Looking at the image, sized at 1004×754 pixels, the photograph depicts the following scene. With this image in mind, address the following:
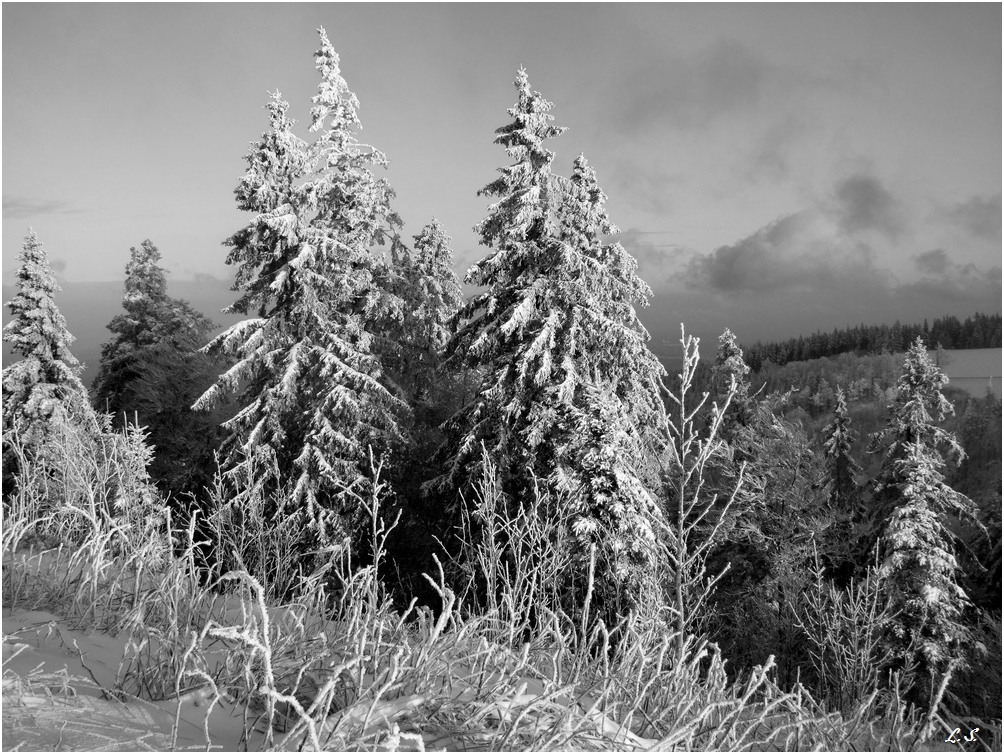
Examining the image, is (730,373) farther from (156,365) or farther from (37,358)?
(37,358)

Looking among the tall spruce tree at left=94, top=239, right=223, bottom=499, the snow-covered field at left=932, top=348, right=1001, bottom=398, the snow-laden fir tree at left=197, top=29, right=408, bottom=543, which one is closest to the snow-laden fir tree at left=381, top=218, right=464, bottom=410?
the snow-laden fir tree at left=197, top=29, right=408, bottom=543

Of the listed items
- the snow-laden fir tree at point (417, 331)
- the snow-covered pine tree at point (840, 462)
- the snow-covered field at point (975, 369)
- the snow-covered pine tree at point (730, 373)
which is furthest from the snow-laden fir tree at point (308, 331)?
the snow-covered field at point (975, 369)

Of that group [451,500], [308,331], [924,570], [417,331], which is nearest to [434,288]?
[417,331]

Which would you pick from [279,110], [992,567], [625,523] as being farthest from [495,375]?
[992,567]

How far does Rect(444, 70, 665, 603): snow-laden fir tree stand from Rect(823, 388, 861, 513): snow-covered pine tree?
47.2 feet

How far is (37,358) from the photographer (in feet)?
65.2

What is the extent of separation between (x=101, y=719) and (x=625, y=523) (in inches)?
400

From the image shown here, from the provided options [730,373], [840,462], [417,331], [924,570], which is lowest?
[924,570]

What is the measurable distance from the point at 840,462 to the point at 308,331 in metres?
22.5

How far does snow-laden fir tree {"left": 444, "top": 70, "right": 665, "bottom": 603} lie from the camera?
11.5m

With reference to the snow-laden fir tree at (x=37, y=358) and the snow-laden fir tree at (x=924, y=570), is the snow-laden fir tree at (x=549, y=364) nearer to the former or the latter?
the snow-laden fir tree at (x=924, y=570)

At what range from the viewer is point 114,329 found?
2562 centimetres

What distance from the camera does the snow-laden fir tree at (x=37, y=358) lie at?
1908 centimetres

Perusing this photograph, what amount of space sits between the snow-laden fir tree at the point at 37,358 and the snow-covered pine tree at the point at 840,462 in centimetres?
2843
